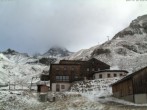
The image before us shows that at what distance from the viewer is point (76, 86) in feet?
249

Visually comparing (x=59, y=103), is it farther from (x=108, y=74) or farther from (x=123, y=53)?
(x=123, y=53)

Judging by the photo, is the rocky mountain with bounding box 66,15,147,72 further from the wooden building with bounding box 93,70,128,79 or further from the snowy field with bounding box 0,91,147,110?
the snowy field with bounding box 0,91,147,110

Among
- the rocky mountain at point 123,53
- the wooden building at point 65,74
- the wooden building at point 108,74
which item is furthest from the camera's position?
the rocky mountain at point 123,53

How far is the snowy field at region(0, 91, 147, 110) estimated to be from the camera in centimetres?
4529

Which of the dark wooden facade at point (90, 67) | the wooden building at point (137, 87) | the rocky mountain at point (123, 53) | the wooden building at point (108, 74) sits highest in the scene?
the rocky mountain at point (123, 53)

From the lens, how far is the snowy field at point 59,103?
45.3m

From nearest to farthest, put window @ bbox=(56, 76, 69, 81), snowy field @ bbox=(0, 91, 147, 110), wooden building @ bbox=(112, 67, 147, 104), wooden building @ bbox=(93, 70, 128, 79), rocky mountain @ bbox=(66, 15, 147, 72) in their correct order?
snowy field @ bbox=(0, 91, 147, 110) → wooden building @ bbox=(112, 67, 147, 104) → window @ bbox=(56, 76, 69, 81) → wooden building @ bbox=(93, 70, 128, 79) → rocky mountain @ bbox=(66, 15, 147, 72)

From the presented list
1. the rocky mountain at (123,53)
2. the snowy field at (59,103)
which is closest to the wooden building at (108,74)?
the snowy field at (59,103)

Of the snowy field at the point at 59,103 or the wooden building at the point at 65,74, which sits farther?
the wooden building at the point at 65,74

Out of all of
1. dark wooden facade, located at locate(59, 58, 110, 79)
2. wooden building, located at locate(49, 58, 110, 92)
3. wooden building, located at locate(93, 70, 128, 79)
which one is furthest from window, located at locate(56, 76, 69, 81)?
wooden building, located at locate(93, 70, 128, 79)

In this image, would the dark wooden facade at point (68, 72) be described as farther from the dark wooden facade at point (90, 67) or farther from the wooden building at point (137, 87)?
the wooden building at point (137, 87)

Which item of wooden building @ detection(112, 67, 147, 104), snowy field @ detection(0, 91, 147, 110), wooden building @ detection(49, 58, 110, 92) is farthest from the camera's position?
wooden building @ detection(49, 58, 110, 92)

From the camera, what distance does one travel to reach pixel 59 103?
5197 centimetres

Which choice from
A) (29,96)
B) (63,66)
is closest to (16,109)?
(29,96)
